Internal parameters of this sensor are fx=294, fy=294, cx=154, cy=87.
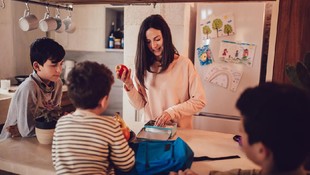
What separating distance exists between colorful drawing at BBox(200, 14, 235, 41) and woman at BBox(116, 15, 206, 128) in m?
0.97

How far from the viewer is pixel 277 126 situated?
748 millimetres

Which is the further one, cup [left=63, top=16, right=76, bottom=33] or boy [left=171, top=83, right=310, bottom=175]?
cup [left=63, top=16, right=76, bottom=33]

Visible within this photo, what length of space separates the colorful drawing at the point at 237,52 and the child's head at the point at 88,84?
1891mm

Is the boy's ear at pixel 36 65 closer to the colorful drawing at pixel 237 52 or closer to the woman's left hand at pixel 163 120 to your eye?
the woman's left hand at pixel 163 120

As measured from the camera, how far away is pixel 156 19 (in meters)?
1.75

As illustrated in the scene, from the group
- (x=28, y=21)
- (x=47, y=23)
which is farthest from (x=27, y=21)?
(x=47, y=23)

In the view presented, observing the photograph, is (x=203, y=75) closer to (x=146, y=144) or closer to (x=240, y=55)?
(x=240, y=55)

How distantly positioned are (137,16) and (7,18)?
1.53m

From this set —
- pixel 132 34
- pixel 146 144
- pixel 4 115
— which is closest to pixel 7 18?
pixel 4 115

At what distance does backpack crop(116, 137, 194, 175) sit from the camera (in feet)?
3.59

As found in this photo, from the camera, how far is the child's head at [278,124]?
Answer: 747 mm

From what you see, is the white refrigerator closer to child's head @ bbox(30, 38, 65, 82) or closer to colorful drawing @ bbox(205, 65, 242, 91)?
colorful drawing @ bbox(205, 65, 242, 91)

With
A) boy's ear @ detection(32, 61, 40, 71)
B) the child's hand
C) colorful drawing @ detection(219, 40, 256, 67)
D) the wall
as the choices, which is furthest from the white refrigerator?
the wall

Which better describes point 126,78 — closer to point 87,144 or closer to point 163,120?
point 163,120
